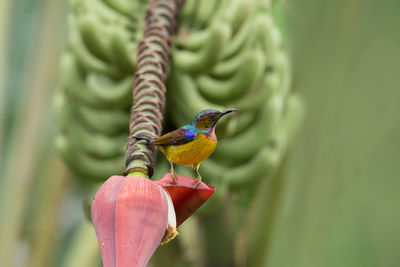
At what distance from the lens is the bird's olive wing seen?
0.81ft

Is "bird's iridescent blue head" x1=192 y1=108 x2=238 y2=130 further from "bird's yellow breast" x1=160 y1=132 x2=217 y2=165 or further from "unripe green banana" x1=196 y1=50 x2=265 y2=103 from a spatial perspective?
"unripe green banana" x1=196 y1=50 x2=265 y2=103

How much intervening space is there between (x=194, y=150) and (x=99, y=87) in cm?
38

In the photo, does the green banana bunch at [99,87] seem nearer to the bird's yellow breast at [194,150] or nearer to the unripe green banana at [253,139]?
the unripe green banana at [253,139]

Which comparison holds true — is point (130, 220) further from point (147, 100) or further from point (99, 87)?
point (99, 87)

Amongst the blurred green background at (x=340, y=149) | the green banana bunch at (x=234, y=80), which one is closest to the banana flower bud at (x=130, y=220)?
the green banana bunch at (x=234, y=80)

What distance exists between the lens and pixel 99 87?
1.98 feet

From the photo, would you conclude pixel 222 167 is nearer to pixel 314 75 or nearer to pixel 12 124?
pixel 314 75

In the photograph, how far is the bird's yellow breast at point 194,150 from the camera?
24 centimetres

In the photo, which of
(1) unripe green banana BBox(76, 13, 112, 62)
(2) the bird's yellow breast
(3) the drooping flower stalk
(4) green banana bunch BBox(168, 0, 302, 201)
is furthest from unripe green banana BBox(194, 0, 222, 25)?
(2) the bird's yellow breast

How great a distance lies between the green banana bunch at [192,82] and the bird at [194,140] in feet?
1.02

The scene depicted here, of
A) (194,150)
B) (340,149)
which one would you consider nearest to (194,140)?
(194,150)

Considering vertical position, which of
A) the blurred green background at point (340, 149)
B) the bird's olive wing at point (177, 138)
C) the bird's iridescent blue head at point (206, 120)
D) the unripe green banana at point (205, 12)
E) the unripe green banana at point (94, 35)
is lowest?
the bird's olive wing at point (177, 138)

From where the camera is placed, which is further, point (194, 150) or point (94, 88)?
point (94, 88)

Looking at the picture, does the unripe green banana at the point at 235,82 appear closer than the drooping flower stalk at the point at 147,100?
No
